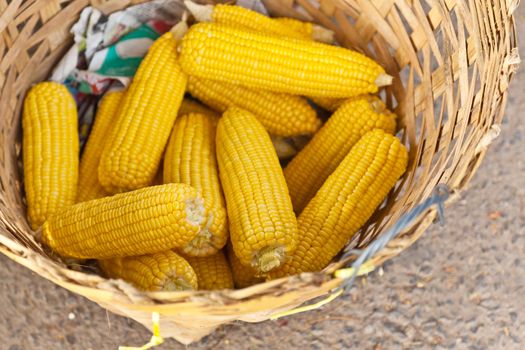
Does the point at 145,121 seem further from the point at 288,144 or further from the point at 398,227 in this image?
the point at 398,227

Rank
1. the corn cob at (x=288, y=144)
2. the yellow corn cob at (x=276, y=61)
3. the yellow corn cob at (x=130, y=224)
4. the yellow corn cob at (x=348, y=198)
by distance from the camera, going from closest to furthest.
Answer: the yellow corn cob at (x=130, y=224)
the yellow corn cob at (x=348, y=198)
the yellow corn cob at (x=276, y=61)
the corn cob at (x=288, y=144)

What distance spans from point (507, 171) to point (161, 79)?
0.95 meters

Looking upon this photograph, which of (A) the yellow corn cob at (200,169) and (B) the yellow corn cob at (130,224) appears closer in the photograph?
(B) the yellow corn cob at (130,224)

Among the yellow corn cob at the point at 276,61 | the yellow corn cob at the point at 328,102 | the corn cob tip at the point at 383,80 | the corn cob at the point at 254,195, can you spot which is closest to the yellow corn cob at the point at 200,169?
the corn cob at the point at 254,195

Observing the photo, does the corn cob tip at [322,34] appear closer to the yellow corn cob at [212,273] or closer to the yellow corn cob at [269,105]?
the yellow corn cob at [269,105]

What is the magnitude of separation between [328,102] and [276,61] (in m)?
0.18

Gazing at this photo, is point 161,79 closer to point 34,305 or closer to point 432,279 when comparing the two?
point 34,305

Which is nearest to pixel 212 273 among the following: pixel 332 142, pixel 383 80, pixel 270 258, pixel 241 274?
pixel 241 274

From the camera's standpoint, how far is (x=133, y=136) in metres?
1.25

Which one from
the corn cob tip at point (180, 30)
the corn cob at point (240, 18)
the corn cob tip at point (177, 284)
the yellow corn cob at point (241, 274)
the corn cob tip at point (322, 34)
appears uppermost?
the corn cob at point (240, 18)

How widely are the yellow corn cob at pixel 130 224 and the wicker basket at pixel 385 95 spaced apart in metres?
0.06

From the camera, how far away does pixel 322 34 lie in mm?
1407

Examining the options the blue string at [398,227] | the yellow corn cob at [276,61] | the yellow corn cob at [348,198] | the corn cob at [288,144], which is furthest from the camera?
the corn cob at [288,144]

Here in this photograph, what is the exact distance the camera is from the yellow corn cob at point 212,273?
1.17 meters
